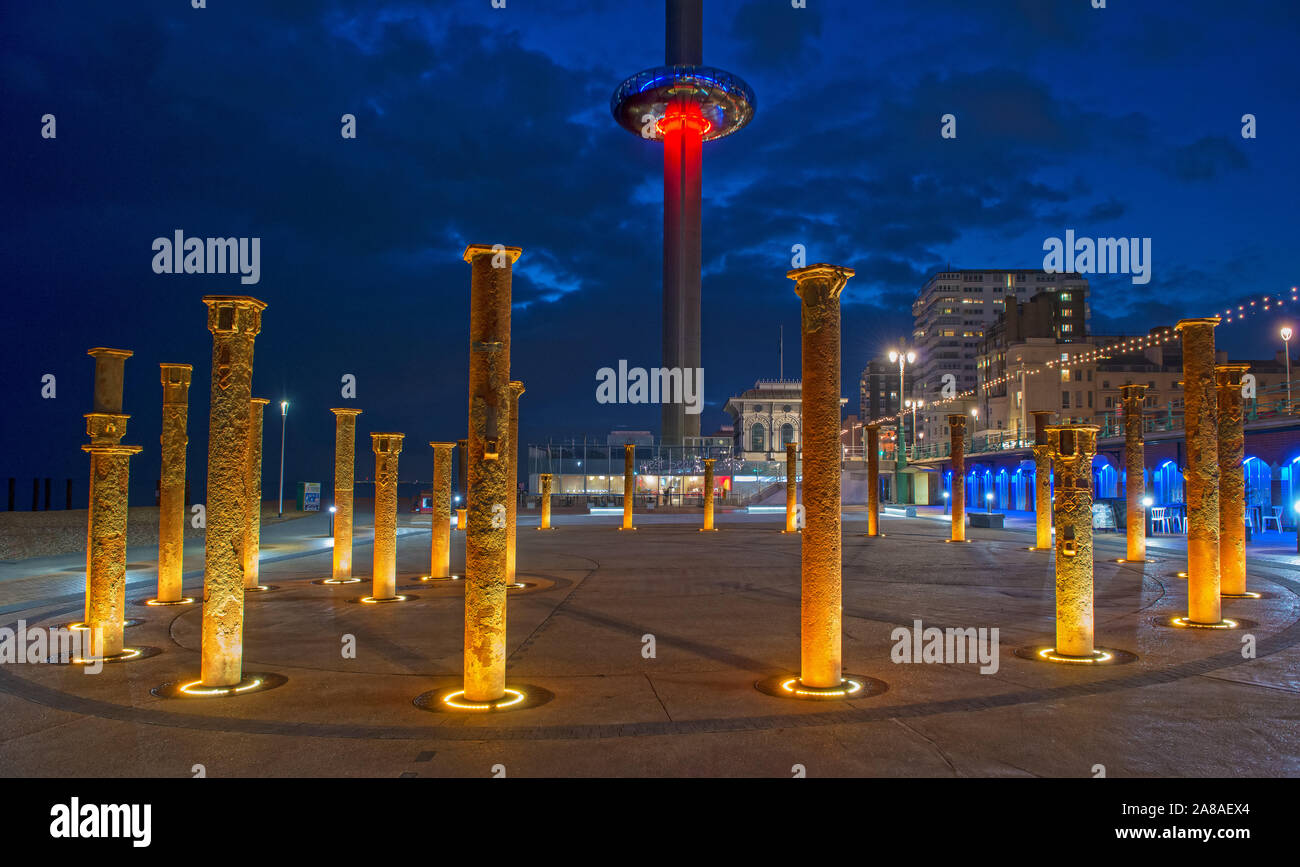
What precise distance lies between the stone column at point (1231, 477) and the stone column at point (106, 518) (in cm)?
1562

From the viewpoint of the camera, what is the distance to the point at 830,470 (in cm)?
815

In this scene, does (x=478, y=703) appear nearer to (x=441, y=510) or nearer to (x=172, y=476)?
(x=172, y=476)

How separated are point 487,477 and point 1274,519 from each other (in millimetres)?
31569

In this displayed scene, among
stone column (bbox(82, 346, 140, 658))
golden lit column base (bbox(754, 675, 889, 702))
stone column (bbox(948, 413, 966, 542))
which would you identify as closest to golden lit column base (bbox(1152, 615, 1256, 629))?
golden lit column base (bbox(754, 675, 889, 702))

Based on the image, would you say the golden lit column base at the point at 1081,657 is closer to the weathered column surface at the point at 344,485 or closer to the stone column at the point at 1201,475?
the stone column at the point at 1201,475

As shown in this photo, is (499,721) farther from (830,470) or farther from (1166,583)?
(1166,583)

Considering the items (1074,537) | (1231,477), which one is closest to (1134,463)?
(1231,477)

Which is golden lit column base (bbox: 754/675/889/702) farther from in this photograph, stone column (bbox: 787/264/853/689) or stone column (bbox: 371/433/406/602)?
stone column (bbox: 371/433/406/602)

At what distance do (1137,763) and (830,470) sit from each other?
3.33 m

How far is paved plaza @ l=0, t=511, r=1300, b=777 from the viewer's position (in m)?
6.25

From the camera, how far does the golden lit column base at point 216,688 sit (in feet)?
26.9

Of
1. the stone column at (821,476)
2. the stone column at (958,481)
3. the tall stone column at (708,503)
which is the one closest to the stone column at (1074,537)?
the stone column at (821,476)
